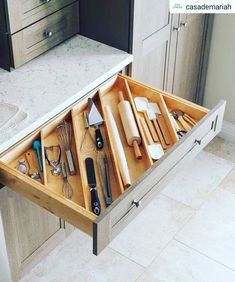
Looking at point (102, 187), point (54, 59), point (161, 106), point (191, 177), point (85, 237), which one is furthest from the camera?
point (191, 177)

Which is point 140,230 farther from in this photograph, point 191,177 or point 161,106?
point 161,106

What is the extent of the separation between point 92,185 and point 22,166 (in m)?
0.23

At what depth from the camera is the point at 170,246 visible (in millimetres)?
2359

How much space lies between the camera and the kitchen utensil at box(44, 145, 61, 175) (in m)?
1.76

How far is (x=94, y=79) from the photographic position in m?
2.05

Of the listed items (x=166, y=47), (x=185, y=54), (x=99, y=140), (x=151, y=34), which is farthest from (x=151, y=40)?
(x=99, y=140)

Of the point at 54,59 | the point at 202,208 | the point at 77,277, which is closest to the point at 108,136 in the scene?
the point at 54,59

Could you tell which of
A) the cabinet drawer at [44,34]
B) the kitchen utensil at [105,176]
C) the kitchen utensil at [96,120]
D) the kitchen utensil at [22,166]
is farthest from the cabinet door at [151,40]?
the kitchen utensil at [22,166]

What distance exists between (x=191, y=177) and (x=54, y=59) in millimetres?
912

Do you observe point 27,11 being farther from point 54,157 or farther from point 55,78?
point 54,157

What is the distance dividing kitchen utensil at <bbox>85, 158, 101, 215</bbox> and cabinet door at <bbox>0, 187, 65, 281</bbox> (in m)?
0.29

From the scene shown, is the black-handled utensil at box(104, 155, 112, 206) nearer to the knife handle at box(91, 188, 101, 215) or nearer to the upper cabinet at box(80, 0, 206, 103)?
the knife handle at box(91, 188, 101, 215)

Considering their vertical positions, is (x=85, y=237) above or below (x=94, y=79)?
below

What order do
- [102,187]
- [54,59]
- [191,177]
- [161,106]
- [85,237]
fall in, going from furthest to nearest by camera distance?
[191,177], [85,237], [54,59], [161,106], [102,187]
